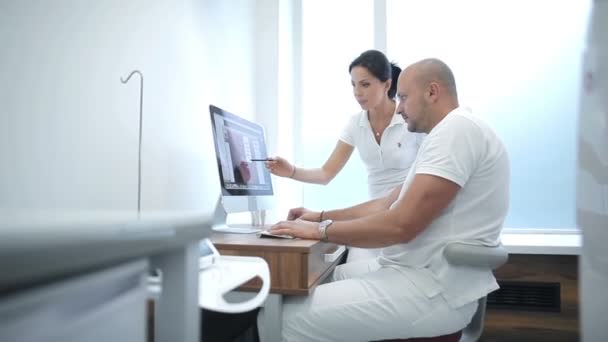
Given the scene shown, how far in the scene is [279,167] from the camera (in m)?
1.92

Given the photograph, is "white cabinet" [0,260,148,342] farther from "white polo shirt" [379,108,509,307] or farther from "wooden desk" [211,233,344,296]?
"white polo shirt" [379,108,509,307]

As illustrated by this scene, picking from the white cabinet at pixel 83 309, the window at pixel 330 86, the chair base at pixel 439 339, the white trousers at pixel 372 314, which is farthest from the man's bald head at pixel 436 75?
the window at pixel 330 86

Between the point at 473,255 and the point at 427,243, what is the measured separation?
150 mm

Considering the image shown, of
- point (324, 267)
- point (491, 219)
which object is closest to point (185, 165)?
point (324, 267)

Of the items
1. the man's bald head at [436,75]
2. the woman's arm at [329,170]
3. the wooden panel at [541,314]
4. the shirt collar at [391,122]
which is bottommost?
the wooden panel at [541,314]

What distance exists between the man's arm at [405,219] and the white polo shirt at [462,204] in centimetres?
3

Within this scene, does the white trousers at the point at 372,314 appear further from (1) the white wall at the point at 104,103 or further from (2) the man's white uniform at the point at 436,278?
(1) the white wall at the point at 104,103

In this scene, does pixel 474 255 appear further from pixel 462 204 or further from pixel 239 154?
pixel 239 154

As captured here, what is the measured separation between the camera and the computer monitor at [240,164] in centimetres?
144

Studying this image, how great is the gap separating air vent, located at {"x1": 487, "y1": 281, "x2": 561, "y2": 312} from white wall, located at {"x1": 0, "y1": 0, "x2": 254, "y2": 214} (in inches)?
54.4

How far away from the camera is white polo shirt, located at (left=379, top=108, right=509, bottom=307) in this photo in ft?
3.84

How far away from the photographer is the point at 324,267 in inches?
55.9

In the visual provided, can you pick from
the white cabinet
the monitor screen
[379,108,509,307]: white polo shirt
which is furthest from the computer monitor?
the white cabinet

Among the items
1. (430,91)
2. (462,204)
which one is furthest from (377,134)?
(462,204)
